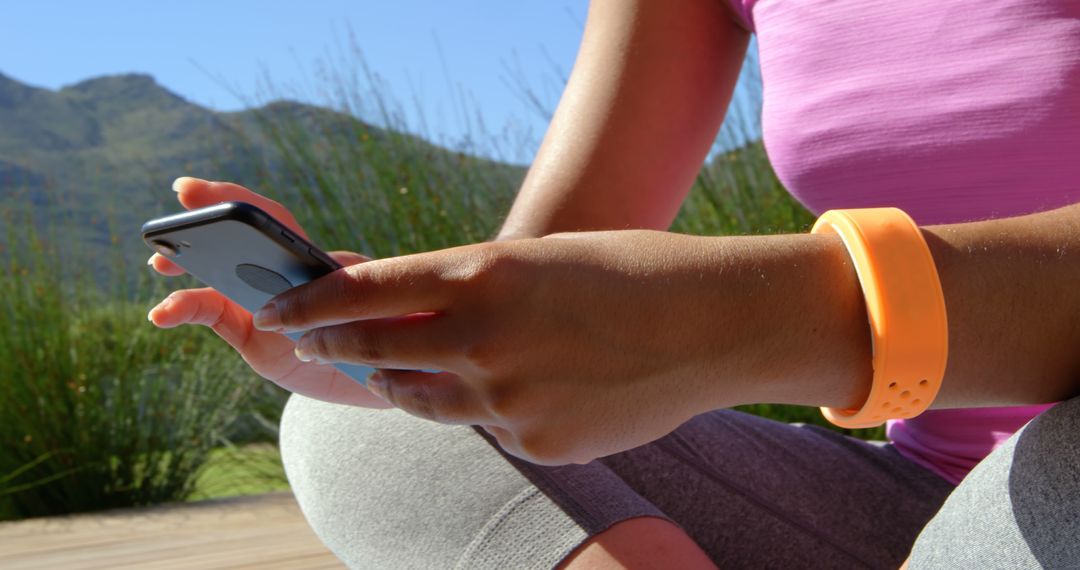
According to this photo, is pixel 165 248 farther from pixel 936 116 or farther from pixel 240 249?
pixel 936 116

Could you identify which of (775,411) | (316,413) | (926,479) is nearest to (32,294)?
(775,411)

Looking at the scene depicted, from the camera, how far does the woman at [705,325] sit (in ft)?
1.89

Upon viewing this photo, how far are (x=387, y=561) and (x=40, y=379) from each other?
249 centimetres

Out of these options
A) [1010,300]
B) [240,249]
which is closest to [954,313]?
[1010,300]

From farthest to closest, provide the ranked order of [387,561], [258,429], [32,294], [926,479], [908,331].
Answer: [258,429] < [32,294] < [926,479] < [387,561] < [908,331]

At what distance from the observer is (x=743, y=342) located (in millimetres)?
585

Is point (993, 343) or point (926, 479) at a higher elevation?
point (993, 343)

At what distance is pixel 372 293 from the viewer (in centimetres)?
57

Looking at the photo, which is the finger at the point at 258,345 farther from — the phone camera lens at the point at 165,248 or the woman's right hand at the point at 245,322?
the phone camera lens at the point at 165,248

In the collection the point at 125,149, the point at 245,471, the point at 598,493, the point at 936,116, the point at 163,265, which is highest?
the point at 163,265

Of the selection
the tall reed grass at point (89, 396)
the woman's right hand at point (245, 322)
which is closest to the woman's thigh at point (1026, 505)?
the woman's right hand at point (245, 322)

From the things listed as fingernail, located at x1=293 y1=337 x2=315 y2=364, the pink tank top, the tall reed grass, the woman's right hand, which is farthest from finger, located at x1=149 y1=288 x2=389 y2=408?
the tall reed grass

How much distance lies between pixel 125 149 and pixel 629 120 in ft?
73.3

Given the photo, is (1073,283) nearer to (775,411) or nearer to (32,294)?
(775,411)
